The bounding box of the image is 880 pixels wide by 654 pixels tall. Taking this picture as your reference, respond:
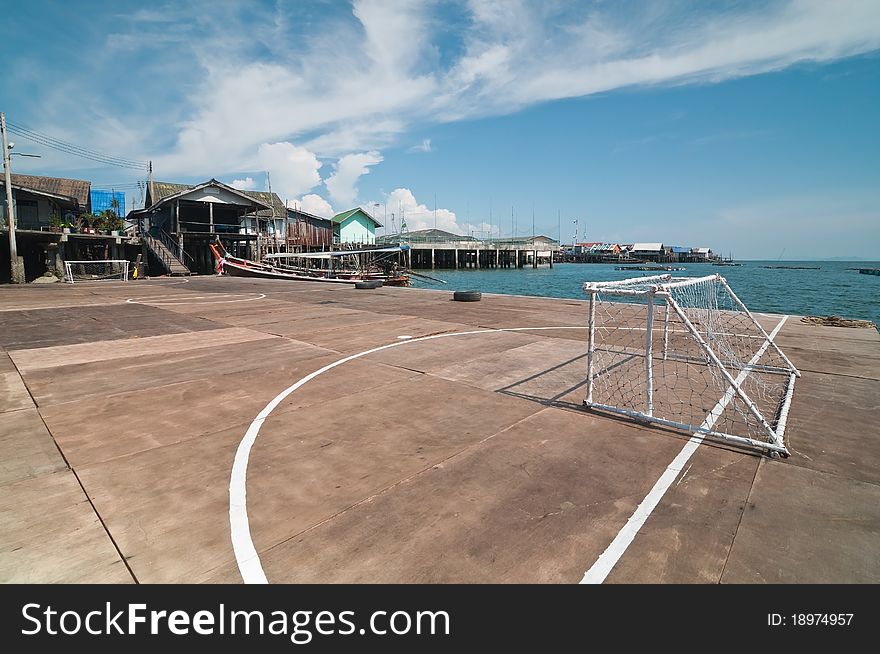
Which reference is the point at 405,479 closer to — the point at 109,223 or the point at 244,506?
the point at 244,506

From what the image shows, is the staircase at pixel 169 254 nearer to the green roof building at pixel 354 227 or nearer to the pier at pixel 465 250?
the green roof building at pixel 354 227

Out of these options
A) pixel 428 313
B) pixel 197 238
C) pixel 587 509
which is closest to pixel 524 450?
pixel 587 509

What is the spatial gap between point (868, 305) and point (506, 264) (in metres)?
84.4

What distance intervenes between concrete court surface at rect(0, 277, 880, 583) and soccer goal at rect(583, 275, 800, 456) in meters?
0.35

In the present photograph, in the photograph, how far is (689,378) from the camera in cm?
837

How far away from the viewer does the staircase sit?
43875mm

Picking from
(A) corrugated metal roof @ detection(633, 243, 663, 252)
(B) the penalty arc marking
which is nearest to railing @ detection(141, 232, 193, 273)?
(B) the penalty arc marking

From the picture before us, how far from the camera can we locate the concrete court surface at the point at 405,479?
11.0ft

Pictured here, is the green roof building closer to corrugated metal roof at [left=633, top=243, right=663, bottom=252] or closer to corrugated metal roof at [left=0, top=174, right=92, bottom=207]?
corrugated metal roof at [left=0, top=174, right=92, bottom=207]

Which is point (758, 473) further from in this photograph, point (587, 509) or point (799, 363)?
point (799, 363)

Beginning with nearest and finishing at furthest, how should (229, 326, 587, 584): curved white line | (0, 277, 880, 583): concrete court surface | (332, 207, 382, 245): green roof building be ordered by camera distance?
(229, 326, 587, 584): curved white line < (0, 277, 880, 583): concrete court surface < (332, 207, 382, 245): green roof building

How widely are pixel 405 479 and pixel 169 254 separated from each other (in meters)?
49.0

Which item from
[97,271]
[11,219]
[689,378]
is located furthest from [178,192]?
[689,378]

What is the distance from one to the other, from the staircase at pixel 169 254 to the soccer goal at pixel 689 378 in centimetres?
4324
